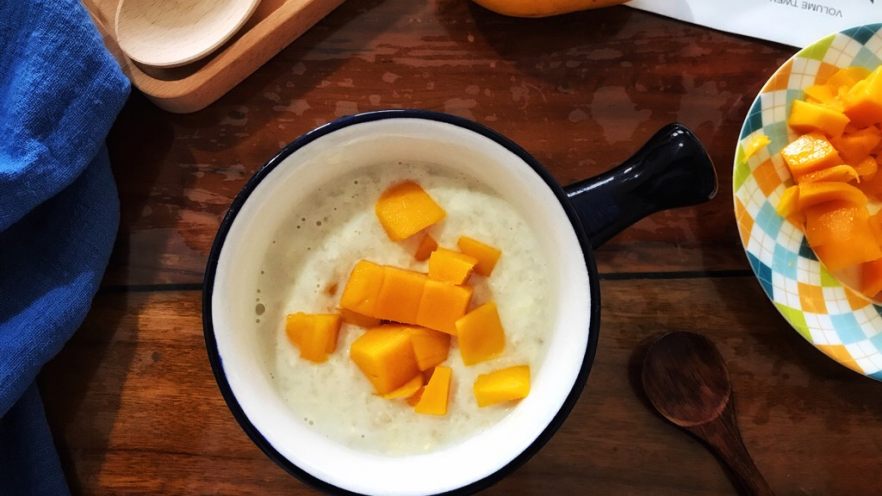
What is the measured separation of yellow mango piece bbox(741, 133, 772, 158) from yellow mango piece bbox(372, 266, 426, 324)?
13.9 inches

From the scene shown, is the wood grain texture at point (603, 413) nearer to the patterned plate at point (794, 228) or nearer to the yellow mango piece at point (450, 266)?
the patterned plate at point (794, 228)

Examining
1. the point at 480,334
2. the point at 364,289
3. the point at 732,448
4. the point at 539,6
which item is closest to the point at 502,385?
the point at 480,334

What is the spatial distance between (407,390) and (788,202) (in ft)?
1.41

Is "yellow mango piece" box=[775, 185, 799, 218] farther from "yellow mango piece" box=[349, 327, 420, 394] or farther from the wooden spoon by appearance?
the wooden spoon

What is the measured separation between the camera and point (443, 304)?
64cm

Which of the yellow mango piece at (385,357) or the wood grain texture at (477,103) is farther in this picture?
the wood grain texture at (477,103)

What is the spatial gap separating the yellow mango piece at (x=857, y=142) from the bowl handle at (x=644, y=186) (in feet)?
0.62

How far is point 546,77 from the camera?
2.48 feet

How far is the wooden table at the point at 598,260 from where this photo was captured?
0.74 meters

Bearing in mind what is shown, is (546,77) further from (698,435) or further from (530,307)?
(698,435)

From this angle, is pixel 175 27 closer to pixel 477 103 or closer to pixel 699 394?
pixel 477 103

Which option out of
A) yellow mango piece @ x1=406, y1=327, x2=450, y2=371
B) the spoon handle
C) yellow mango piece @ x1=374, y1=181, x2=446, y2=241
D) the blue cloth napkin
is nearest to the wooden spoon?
the blue cloth napkin

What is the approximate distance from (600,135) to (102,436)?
0.61m

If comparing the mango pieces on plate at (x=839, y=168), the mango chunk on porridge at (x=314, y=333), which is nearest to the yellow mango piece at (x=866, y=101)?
the mango pieces on plate at (x=839, y=168)
